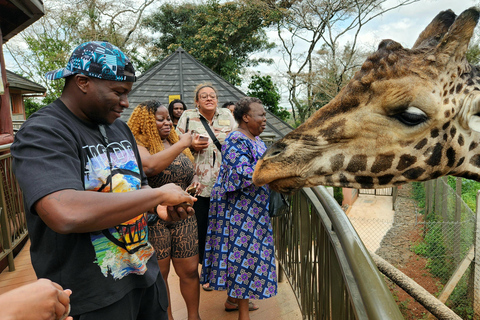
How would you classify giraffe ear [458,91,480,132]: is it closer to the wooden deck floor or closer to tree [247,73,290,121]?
the wooden deck floor

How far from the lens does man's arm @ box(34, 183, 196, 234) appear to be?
1.30m

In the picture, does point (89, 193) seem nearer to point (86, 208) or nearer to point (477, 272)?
point (86, 208)

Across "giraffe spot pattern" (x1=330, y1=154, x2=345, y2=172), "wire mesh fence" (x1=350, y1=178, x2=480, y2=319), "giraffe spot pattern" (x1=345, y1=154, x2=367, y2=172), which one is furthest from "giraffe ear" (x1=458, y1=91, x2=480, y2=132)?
"wire mesh fence" (x1=350, y1=178, x2=480, y2=319)

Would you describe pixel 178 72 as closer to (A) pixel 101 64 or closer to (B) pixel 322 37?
(A) pixel 101 64

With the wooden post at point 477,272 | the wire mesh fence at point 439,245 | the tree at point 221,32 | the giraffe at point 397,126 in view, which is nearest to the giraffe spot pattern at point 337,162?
the giraffe at point 397,126

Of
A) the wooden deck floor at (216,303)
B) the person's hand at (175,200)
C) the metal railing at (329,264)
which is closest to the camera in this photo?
the metal railing at (329,264)

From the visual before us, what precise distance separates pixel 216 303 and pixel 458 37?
123 inches

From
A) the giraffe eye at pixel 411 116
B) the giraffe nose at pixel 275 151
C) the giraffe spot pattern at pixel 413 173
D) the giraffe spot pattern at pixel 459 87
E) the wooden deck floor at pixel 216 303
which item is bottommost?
the wooden deck floor at pixel 216 303

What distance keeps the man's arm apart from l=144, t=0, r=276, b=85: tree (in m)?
20.8

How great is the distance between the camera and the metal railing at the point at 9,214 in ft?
13.9

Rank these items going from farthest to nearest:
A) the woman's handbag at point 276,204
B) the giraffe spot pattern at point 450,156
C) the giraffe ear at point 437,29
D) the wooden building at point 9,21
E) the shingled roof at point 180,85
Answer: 1. the shingled roof at point 180,85
2. the wooden building at point 9,21
3. the woman's handbag at point 276,204
4. the giraffe ear at point 437,29
5. the giraffe spot pattern at point 450,156

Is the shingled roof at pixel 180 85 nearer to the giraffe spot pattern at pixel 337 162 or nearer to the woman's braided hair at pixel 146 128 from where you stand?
the woman's braided hair at pixel 146 128

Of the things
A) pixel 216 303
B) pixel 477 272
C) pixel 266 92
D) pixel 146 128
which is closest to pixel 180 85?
pixel 146 128

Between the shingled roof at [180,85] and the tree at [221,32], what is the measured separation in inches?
470
